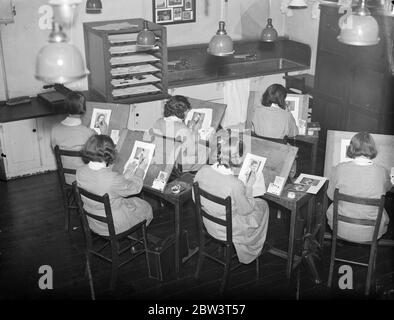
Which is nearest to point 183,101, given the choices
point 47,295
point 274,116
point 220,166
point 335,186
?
point 274,116

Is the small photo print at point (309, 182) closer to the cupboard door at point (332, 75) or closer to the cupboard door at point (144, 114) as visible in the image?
the cupboard door at point (332, 75)

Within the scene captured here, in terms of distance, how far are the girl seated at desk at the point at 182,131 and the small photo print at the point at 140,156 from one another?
0.60 metres

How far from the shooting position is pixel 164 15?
8.66 metres

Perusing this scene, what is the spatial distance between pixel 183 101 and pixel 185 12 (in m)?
3.01

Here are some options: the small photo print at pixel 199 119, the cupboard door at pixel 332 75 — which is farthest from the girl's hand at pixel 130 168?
the cupboard door at pixel 332 75

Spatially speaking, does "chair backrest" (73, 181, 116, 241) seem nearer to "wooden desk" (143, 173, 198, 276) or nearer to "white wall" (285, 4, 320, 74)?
"wooden desk" (143, 173, 198, 276)

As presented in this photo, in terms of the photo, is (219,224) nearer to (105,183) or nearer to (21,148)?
(105,183)

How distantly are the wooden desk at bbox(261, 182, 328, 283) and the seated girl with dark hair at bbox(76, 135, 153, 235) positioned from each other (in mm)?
1234

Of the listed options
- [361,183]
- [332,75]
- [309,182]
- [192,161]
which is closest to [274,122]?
[192,161]

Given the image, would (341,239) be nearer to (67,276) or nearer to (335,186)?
(335,186)

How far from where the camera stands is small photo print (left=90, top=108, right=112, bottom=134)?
673 centimetres

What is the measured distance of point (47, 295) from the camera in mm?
5230

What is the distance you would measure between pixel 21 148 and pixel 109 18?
2.26m

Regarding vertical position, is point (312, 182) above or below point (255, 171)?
below
